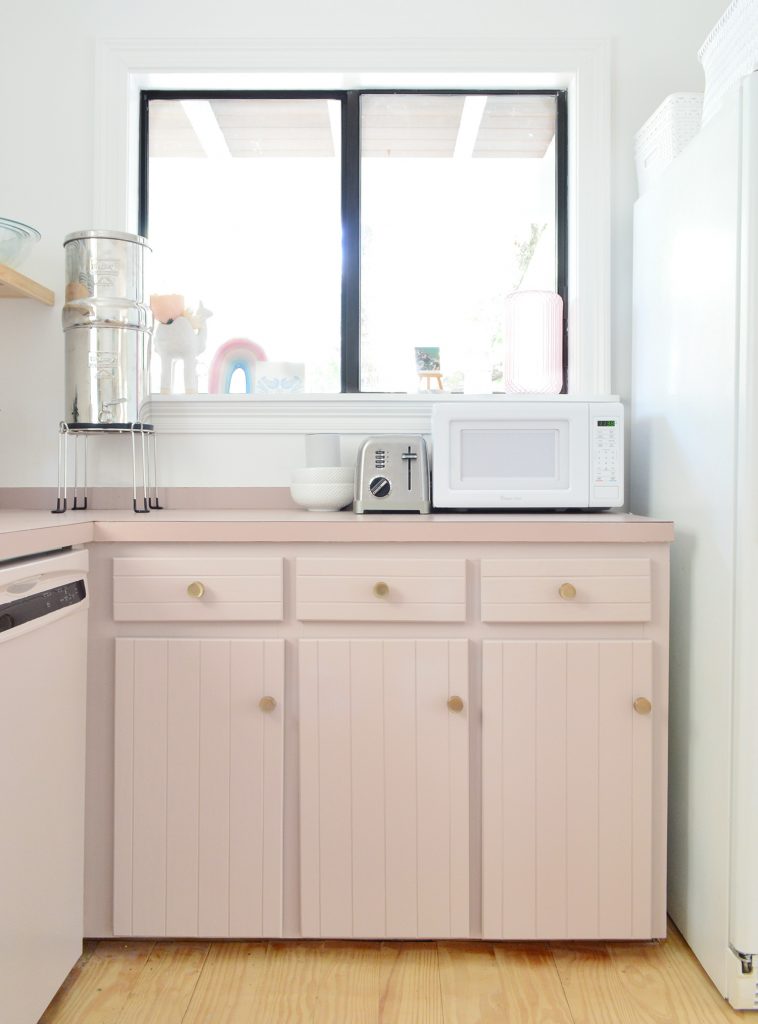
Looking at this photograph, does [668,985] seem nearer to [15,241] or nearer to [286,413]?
[286,413]

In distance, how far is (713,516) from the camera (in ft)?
5.15

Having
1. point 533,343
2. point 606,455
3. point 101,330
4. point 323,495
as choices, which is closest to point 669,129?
point 533,343

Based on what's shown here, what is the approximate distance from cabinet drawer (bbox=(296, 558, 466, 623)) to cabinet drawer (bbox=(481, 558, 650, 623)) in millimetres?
73

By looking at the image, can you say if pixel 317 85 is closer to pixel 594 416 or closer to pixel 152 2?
pixel 152 2

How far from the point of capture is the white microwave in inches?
74.0

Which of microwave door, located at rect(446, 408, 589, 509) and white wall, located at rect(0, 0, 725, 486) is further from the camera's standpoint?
white wall, located at rect(0, 0, 725, 486)

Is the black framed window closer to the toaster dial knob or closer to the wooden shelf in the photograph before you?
the wooden shelf

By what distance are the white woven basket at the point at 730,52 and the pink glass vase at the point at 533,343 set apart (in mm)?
621

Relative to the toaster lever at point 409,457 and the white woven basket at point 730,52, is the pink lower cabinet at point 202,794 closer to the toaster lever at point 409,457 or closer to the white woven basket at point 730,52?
the toaster lever at point 409,457

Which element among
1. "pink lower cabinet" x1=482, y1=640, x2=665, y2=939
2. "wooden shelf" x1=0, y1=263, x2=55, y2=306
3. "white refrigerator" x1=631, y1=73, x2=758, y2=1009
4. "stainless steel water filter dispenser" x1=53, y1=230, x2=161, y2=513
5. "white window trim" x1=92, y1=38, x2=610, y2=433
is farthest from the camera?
"white window trim" x1=92, y1=38, x2=610, y2=433

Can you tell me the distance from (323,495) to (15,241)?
3.24 feet

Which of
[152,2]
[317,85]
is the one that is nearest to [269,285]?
[317,85]

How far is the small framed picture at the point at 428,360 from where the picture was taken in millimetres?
2271

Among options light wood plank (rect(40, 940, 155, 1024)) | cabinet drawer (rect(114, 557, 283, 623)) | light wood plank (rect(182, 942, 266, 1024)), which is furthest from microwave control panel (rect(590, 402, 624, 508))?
light wood plank (rect(40, 940, 155, 1024))
